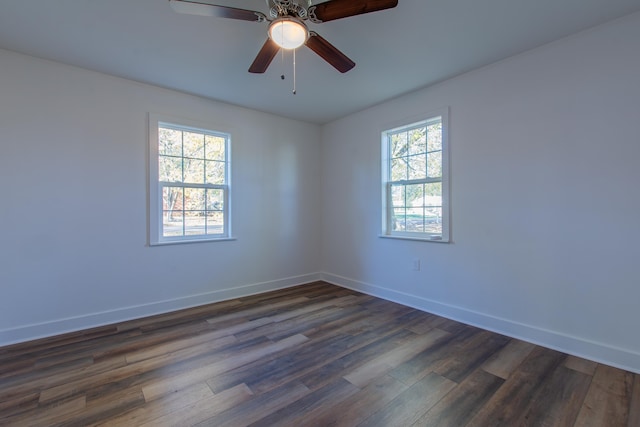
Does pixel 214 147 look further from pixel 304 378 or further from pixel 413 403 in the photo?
pixel 413 403

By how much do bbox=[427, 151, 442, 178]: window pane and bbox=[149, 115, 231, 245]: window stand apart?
263 cm

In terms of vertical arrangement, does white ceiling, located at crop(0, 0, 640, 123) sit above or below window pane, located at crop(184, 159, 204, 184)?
above

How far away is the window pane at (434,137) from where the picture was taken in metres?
3.30

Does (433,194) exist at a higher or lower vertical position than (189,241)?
higher

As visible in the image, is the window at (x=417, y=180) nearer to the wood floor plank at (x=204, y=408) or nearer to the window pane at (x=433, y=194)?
the window pane at (x=433, y=194)

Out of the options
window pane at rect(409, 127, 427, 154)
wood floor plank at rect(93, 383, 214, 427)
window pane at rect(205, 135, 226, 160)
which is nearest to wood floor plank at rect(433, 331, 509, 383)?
wood floor plank at rect(93, 383, 214, 427)

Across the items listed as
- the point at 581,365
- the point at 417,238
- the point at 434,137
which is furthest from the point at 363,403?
the point at 434,137

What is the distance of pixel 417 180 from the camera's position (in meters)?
3.51

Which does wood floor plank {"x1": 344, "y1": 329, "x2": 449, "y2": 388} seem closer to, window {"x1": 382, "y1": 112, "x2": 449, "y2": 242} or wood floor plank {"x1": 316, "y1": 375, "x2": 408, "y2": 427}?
wood floor plank {"x1": 316, "y1": 375, "x2": 408, "y2": 427}

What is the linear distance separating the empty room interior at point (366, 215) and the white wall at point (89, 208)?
0.02 meters

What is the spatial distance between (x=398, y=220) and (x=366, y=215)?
19.5 inches

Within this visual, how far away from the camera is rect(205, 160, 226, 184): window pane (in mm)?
3746

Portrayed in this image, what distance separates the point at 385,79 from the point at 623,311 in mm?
2893

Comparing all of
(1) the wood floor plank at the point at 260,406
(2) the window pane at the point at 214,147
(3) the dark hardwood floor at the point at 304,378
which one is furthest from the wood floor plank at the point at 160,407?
(2) the window pane at the point at 214,147
